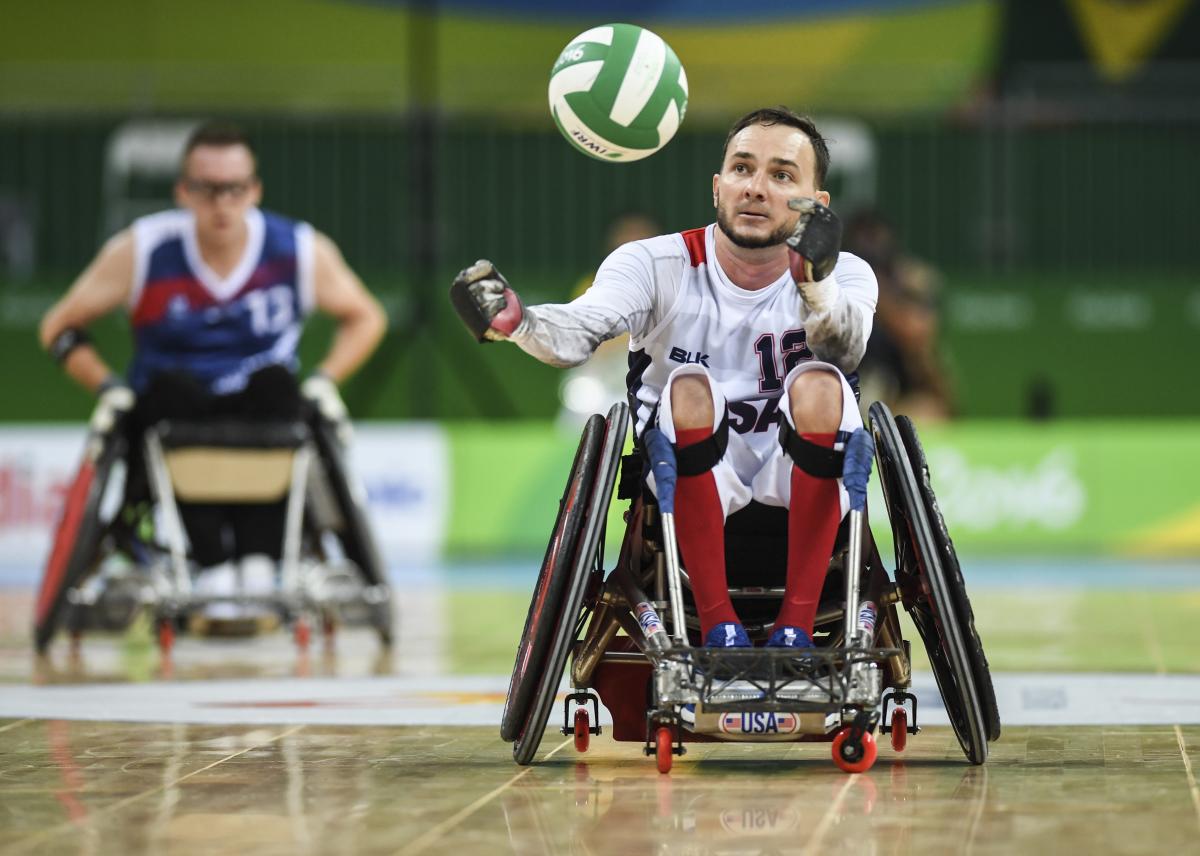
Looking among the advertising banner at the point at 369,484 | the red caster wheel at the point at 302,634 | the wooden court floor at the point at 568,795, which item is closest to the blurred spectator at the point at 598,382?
the advertising banner at the point at 369,484

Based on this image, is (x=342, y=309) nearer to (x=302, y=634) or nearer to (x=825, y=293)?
(x=302, y=634)

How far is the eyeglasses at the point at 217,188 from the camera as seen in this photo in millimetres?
9367

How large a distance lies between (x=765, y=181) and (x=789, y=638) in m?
1.25

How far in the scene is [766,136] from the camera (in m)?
5.61

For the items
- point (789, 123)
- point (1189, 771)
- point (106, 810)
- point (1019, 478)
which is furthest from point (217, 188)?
point (1019, 478)

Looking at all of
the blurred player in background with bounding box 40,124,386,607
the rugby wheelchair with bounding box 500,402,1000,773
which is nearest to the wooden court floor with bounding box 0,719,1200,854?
the rugby wheelchair with bounding box 500,402,1000,773

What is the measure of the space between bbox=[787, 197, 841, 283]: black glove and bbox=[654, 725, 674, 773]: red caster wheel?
3.88 feet

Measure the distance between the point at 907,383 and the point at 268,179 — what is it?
17.9 ft

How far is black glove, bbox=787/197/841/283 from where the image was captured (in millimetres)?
5156

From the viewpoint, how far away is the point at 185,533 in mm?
9469

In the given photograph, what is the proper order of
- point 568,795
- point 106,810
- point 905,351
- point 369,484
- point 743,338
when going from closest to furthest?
point 106,810
point 568,795
point 743,338
point 369,484
point 905,351

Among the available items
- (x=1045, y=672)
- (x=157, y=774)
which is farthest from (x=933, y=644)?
(x=1045, y=672)

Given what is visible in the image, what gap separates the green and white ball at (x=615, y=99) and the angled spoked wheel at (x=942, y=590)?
3.73ft

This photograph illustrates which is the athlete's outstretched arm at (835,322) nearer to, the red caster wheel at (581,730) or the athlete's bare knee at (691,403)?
Answer: the athlete's bare knee at (691,403)
